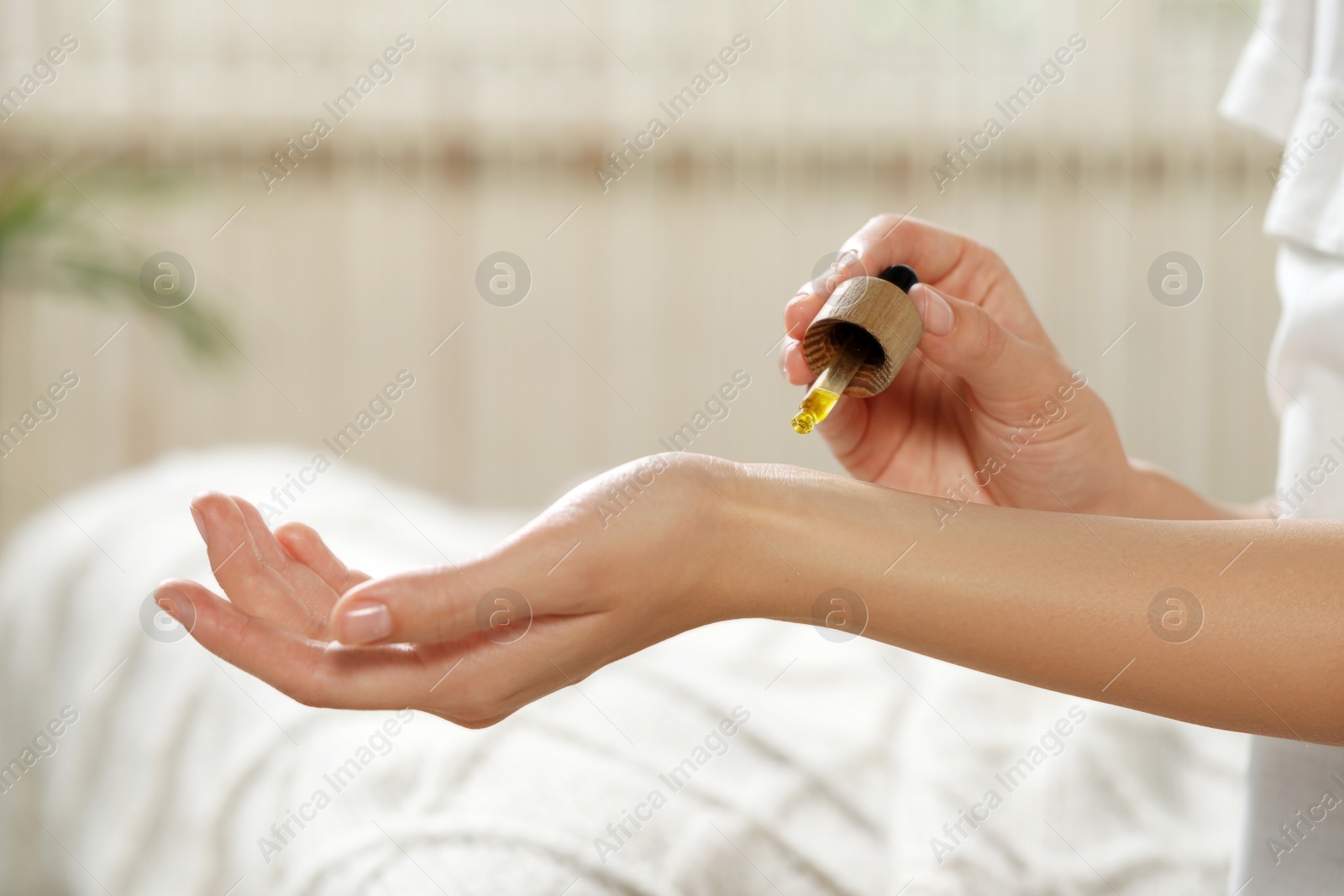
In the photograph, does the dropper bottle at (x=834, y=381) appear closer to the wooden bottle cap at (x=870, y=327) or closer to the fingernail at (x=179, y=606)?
the wooden bottle cap at (x=870, y=327)

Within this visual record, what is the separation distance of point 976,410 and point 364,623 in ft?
1.55

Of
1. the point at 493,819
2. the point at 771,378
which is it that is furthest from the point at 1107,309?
the point at 493,819

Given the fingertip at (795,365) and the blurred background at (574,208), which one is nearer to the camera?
the fingertip at (795,365)

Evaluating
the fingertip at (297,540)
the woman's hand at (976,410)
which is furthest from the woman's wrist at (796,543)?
the fingertip at (297,540)

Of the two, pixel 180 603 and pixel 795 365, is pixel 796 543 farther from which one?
pixel 180 603

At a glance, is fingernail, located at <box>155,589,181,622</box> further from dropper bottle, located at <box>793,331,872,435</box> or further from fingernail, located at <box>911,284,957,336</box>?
fingernail, located at <box>911,284,957,336</box>

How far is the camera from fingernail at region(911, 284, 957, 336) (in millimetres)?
643

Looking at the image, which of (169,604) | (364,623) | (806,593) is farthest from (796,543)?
(169,604)

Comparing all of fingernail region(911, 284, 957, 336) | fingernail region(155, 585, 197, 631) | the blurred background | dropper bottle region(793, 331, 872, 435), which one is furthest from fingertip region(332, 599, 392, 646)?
the blurred background

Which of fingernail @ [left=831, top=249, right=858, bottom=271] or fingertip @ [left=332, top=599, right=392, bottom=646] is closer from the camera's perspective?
fingertip @ [left=332, top=599, right=392, bottom=646]

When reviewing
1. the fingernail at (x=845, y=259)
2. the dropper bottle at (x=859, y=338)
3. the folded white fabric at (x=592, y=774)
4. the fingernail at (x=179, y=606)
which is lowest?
A: the folded white fabric at (x=592, y=774)

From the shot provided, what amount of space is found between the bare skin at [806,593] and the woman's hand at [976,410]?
35 mm

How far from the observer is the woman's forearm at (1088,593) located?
0.56 m

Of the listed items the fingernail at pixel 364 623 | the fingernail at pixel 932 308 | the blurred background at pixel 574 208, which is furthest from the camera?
the blurred background at pixel 574 208
